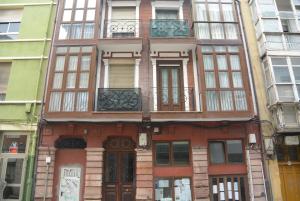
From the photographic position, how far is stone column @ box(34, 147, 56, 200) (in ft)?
34.0

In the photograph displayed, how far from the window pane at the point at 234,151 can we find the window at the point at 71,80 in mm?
5537

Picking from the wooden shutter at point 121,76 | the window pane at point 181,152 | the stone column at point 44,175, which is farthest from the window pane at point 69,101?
the window pane at point 181,152

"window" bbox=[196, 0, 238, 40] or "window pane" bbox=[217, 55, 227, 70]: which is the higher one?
"window" bbox=[196, 0, 238, 40]

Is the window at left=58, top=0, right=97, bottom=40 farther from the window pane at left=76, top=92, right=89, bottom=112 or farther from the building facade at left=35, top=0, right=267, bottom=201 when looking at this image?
the window pane at left=76, top=92, right=89, bottom=112

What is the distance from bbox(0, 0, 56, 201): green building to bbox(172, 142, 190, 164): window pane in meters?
5.19

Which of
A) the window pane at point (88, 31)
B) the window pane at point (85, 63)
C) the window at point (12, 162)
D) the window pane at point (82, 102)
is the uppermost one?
the window pane at point (88, 31)

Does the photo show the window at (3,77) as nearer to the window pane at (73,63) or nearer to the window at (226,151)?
the window pane at (73,63)

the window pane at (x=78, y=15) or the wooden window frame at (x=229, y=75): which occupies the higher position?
the window pane at (x=78, y=15)

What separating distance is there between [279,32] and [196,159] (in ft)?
20.2

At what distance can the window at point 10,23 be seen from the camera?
1304 cm

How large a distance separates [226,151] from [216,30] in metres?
4.93

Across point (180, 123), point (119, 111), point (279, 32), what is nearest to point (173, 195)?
point (180, 123)

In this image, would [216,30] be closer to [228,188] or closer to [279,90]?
[279,90]

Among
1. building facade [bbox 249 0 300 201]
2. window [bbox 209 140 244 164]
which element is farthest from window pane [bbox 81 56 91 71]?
building facade [bbox 249 0 300 201]
